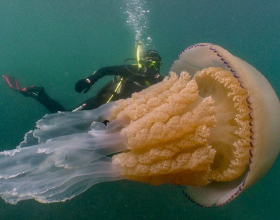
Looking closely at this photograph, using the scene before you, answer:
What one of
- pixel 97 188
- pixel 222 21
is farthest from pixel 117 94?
pixel 222 21

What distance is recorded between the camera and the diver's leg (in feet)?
24.2

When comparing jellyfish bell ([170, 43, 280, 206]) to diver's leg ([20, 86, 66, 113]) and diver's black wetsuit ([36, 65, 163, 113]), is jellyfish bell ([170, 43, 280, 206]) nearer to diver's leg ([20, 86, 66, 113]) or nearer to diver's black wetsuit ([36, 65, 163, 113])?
diver's black wetsuit ([36, 65, 163, 113])

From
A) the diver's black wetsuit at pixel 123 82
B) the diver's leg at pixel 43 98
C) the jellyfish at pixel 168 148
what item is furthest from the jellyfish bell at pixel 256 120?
the diver's leg at pixel 43 98

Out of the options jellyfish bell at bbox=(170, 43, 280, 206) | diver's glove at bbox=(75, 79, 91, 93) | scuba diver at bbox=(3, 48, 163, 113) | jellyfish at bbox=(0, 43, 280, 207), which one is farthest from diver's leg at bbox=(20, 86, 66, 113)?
jellyfish bell at bbox=(170, 43, 280, 206)

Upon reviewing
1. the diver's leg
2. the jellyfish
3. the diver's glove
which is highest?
the diver's leg

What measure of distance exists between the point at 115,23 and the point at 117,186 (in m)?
40.1

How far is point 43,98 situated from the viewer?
24.6ft

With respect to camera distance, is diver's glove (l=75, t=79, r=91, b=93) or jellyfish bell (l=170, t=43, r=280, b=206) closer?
jellyfish bell (l=170, t=43, r=280, b=206)

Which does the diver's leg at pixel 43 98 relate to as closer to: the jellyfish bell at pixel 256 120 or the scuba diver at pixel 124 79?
the scuba diver at pixel 124 79

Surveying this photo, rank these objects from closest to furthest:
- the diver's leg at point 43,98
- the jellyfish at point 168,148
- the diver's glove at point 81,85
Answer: the jellyfish at point 168,148 → the diver's glove at point 81,85 → the diver's leg at point 43,98

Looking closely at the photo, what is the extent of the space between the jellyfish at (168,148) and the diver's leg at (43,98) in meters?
5.45

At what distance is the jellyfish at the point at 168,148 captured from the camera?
1982 millimetres

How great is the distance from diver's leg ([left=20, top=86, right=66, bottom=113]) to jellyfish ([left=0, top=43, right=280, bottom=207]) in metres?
5.45

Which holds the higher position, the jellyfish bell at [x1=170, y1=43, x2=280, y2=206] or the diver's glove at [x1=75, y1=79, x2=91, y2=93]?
the diver's glove at [x1=75, y1=79, x2=91, y2=93]
